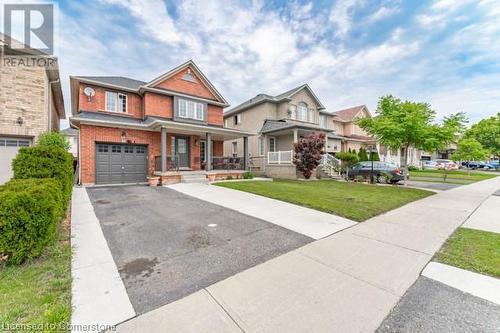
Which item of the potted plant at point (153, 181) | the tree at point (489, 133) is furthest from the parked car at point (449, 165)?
the potted plant at point (153, 181)

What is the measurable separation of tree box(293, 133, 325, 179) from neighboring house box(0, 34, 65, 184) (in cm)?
1492

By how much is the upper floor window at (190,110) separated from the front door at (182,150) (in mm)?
1847

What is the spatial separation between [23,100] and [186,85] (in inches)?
382

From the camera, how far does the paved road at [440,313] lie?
2156 millimetres

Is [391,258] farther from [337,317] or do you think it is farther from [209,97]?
[209,97]

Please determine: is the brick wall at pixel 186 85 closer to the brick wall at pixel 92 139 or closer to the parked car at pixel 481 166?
the brick wall at pixel 92 139

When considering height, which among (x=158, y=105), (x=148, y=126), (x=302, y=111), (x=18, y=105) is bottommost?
(x=148, y=126)

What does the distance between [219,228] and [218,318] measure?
3.04 metres

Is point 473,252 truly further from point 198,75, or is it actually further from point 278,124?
point 198,75

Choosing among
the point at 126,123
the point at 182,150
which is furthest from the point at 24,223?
the point at 182,150

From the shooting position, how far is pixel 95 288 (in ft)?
8.96

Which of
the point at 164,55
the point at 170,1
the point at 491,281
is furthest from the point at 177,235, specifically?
the point at 164,55
